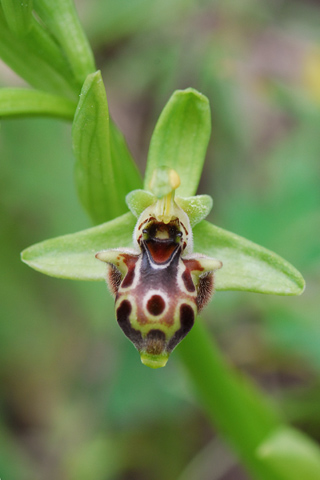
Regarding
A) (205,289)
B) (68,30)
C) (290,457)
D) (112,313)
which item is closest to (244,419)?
(290,457)

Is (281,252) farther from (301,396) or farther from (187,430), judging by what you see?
(187,430)

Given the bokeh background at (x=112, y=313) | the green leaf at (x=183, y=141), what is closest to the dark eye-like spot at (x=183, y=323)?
the green leaf at (x=183, y=141)

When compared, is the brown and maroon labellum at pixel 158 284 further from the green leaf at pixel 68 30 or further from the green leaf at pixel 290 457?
the green leaf at pixel 290 457

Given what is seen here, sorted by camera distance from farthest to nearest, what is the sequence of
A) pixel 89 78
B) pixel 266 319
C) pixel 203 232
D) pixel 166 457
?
pixel 166 457, pixel 266 319, pixel 203 232, pixel 89 78

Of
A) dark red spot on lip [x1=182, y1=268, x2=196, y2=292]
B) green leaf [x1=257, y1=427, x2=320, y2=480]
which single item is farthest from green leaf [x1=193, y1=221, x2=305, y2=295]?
green leaf [x1=257, y1=427, x2=320, y2=480]

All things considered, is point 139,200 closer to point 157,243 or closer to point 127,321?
point 157,243

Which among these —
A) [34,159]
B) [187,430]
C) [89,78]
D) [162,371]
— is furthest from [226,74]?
[89,78]
